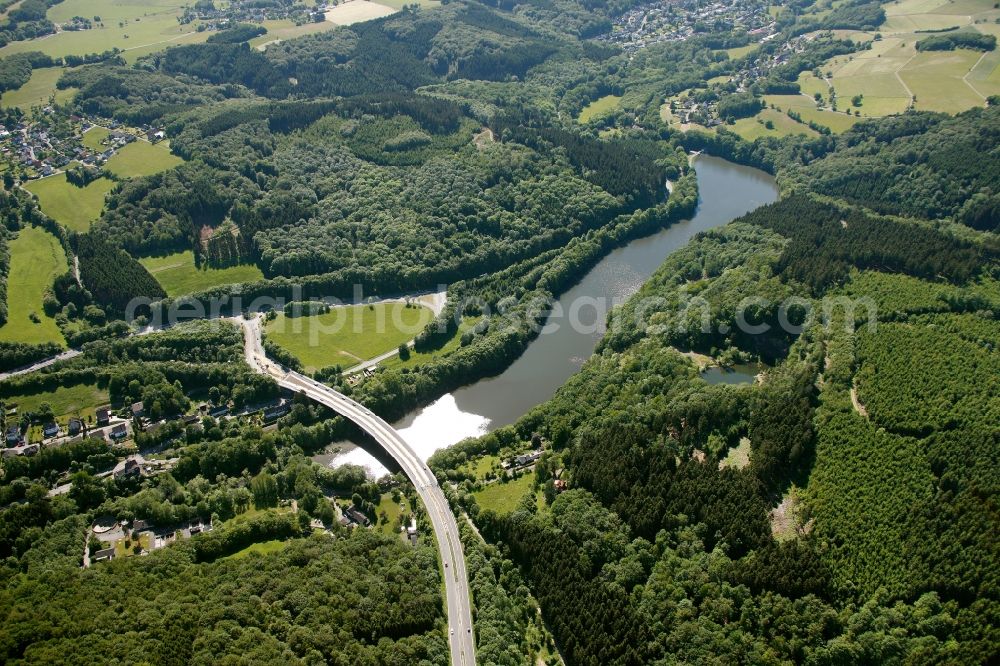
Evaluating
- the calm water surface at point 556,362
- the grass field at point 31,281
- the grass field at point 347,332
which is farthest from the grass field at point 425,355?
the grass field at point 31,281

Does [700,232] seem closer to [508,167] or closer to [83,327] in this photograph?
[508,167]

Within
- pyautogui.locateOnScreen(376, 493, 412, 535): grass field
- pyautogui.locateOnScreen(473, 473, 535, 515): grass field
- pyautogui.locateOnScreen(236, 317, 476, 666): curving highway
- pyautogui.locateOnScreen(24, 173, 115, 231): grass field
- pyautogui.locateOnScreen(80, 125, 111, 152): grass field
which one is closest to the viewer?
pyautogui.locateOnScreen(236, 317, 476, 666): curving highway

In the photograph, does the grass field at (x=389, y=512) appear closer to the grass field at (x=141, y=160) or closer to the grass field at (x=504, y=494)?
the grass field at (x=504, y=494)

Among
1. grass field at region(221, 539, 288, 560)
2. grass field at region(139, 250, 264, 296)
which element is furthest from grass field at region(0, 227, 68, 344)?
grass field at region(221, 539, 288, 560)

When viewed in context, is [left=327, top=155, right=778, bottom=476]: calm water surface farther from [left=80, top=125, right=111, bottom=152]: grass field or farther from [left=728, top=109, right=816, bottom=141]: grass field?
[left=80, top=125, right=111, bottom=152]: grass field

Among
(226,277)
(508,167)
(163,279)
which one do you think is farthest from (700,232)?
(163,279)

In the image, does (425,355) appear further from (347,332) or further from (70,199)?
(70,199)
